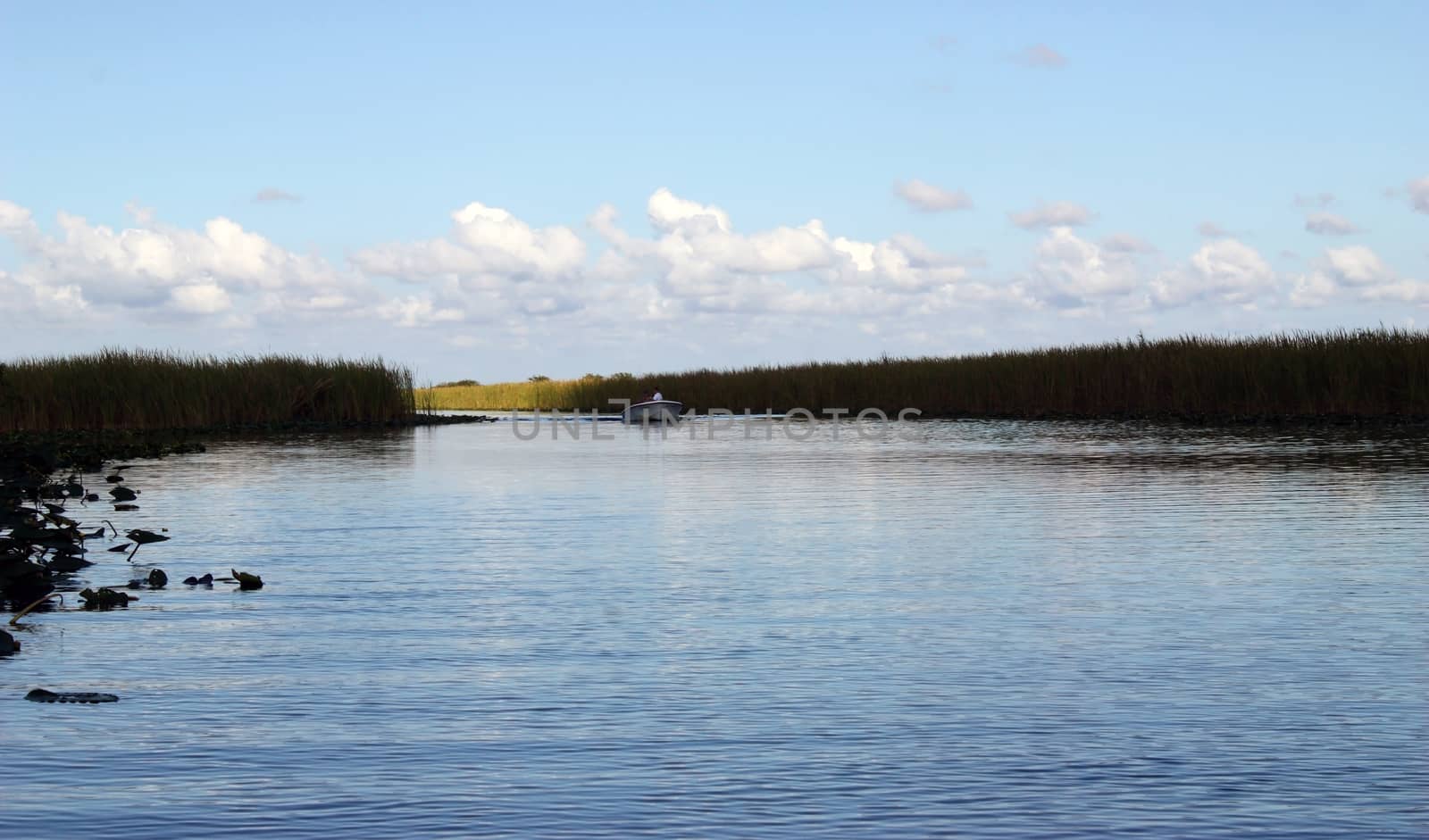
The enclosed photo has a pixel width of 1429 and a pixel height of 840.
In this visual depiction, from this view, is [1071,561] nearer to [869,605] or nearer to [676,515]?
[869,605]

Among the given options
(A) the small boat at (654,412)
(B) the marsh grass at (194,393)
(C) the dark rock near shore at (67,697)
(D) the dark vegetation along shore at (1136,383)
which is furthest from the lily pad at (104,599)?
(A) the small boat at (654,412)

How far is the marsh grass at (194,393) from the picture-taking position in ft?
118

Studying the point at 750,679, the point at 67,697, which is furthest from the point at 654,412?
the point at 67,697

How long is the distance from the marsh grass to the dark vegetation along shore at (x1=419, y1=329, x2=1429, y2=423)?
200cm

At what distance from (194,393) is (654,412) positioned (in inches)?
599

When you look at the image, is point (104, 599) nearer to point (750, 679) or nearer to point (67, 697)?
point (67, 697)

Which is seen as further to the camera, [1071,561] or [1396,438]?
[1396,438]

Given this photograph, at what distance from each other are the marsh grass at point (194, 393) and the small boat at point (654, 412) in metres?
7.95

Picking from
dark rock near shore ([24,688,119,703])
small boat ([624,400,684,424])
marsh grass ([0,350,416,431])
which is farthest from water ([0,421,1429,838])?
small boat ([624,400,684,424])

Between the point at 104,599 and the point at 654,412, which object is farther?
the point at 654,412

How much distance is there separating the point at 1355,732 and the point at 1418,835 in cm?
127

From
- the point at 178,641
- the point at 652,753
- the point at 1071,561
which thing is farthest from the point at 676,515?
the point at 652,753

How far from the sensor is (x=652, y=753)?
5332 millimetres

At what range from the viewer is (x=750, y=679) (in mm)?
6691
